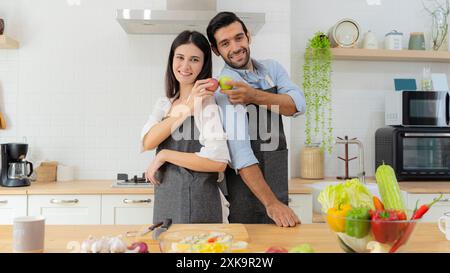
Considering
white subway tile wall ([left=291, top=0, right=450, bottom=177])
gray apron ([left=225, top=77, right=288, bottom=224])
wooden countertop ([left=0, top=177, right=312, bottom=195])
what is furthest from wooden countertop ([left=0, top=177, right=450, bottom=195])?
gray apron ([left=225, top=77, right=288, bottom=224])

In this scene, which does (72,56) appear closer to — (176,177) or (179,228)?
(176,177)

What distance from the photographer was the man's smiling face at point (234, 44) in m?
2.03

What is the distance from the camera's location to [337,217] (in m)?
1.16

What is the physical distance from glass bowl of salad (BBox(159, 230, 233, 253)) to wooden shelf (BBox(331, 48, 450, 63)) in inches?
108

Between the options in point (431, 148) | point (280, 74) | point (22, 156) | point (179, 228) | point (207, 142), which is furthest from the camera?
point (431, 148)

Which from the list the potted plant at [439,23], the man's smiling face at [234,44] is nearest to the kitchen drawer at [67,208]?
the man's smiling face at [234,44]

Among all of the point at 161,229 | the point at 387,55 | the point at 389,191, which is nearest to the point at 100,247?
the point at 161,229

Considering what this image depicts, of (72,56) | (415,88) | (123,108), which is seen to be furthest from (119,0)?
(415,88)

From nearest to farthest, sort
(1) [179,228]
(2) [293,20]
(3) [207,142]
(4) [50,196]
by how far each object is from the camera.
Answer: (1) [179,228]
(3) [207,142]
(4) [50,196]
(2) [293,20]

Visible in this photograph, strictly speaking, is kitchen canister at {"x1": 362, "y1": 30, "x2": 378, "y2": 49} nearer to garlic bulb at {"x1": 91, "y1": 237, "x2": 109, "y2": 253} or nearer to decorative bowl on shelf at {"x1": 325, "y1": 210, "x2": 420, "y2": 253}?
decorative bowl on shelf at {"x1": 325, "y1": 210, "x2": 420, "y2": 253}

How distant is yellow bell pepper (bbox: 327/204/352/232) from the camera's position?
1.16 m

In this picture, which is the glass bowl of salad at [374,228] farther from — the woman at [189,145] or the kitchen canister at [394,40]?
the kitchen canister at [394,40]

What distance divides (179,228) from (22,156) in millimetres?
2109
